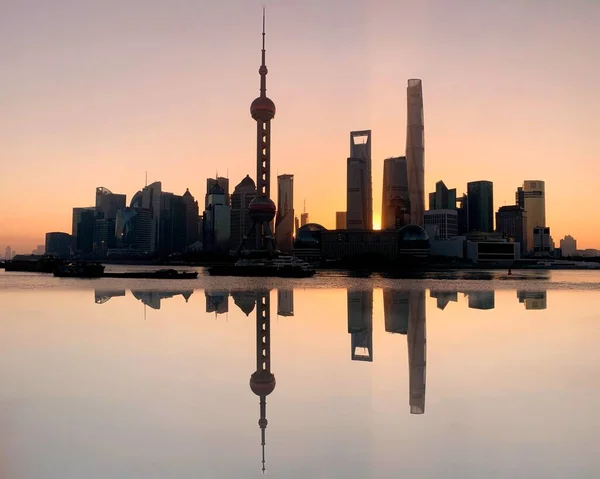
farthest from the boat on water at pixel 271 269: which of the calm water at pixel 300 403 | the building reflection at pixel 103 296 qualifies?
the calm water at pixel 300 403

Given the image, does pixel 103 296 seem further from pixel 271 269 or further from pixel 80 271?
pixel 271 269

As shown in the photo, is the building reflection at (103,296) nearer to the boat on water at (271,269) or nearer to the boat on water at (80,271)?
the boat on water at (80,271)

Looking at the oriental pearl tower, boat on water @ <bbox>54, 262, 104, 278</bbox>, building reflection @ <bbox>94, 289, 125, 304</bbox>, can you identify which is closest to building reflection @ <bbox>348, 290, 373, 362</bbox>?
the oriental pearl tower

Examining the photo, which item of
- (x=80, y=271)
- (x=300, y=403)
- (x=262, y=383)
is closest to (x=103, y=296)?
(x=262, y=383)

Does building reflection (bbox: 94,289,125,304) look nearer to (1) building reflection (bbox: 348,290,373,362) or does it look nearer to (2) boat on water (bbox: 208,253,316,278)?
(1) building reflection (bbox: 348,290,373,362)

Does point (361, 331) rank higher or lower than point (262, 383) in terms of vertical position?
higher

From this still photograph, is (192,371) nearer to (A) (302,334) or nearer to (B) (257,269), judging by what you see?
(A) (302,334)
